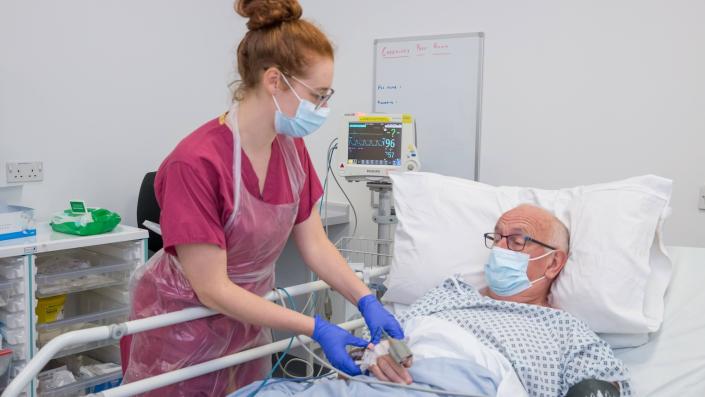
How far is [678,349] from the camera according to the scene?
1.67 meters

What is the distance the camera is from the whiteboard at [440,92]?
280 cm

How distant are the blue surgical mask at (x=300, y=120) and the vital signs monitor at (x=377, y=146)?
996mm

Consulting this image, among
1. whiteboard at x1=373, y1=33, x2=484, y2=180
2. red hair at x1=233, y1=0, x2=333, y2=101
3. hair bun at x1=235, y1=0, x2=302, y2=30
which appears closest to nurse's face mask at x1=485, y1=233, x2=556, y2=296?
red hair at x1=233, y1=0, x2=333, y2=101

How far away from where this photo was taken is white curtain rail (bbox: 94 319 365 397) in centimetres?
130

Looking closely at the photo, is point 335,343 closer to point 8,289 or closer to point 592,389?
point 592,389

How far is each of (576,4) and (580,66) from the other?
0.24 metres

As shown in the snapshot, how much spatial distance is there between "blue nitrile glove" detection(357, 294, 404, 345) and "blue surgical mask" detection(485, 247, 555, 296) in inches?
13.7

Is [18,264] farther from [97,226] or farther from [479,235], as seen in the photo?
[479,235]

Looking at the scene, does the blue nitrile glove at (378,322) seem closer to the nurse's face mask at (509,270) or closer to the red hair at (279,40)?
the nurse's face mask at (509,270)

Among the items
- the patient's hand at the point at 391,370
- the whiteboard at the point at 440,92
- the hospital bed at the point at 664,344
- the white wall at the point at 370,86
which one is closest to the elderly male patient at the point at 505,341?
the patient's hand at the point at 391,370

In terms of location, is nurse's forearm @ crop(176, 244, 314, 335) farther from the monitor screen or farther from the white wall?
the white wall

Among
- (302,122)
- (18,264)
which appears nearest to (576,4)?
(302,122)

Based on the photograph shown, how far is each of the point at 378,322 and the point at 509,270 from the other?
0.44 meters

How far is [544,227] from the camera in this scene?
5.99 feet
